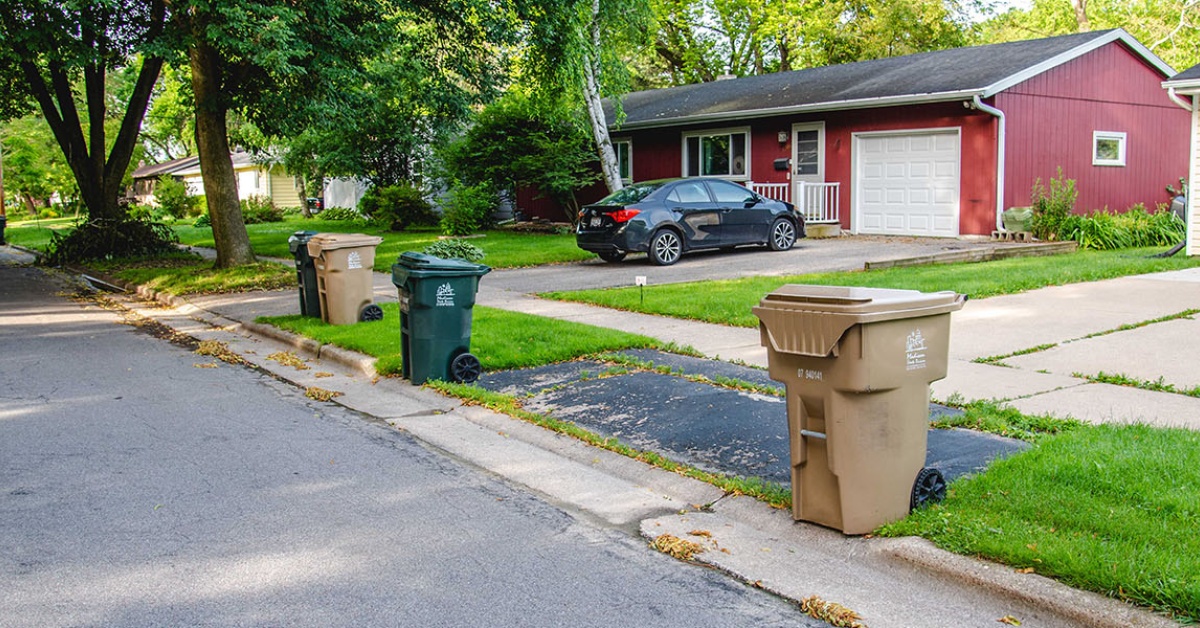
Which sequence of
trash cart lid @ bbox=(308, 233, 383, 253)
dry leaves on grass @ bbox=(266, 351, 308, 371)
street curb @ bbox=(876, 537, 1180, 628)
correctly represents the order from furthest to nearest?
1. trash cart lid @ bbox=(308, 233, 383, 253)
2. dry leaves on grass @ bbox=(266, 351, 308, 371)
3. street curb @ bbox=(876, 537, 1180, 628)

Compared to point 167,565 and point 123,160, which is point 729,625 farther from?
point 123,160

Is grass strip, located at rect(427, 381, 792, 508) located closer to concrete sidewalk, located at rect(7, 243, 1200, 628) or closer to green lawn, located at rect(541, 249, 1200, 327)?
concrete sidewalk, located at rect(7, 243, 1200, 628)

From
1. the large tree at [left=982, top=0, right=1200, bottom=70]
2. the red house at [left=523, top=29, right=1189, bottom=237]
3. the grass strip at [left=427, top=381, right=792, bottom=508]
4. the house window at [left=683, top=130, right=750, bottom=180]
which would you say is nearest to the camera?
the grass strip at [left=427, top=381, right=792, bottom=508]

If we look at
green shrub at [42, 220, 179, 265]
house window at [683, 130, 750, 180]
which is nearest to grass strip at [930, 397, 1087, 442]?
house window at [683, 130, 750, 180]

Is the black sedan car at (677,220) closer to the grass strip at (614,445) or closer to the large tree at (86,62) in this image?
the large tree at (86,62)

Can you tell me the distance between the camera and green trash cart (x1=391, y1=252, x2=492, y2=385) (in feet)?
27.5

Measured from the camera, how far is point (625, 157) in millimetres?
29250

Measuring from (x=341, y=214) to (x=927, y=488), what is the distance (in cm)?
3714

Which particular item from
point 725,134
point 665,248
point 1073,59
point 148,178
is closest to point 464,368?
point 665,248

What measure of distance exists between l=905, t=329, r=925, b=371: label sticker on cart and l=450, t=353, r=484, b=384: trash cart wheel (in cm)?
470

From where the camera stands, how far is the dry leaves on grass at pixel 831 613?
3973 mm

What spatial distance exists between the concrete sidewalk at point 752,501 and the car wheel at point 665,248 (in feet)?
20.7

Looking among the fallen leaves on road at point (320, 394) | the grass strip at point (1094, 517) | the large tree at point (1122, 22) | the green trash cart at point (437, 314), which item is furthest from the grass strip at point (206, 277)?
the large tree at point (1122, 22)

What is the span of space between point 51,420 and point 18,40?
10750 millimetres
